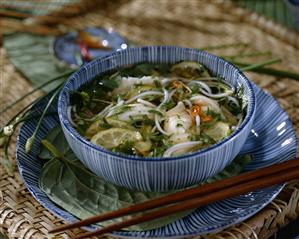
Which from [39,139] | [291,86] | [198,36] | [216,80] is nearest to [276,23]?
[198,36]

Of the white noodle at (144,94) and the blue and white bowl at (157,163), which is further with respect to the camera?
the white noodle at (144,94)

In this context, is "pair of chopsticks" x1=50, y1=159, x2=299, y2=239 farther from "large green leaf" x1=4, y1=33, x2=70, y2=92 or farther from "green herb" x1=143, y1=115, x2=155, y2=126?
"large green leaf" x1=4, y1=33, x2=70, y2=92

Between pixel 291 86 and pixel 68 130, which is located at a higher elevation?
pixel 68 130

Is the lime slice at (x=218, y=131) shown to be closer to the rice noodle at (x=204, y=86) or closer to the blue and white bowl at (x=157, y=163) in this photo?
the blue and white bowl at (x=157, y=163)

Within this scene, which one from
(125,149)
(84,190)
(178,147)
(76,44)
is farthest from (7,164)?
(76,44)

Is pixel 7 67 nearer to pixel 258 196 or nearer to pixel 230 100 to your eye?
pixel 230 100

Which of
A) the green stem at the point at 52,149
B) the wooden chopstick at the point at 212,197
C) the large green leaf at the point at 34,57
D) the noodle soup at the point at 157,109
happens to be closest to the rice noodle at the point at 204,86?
the noodle soup at the point at 157,109
